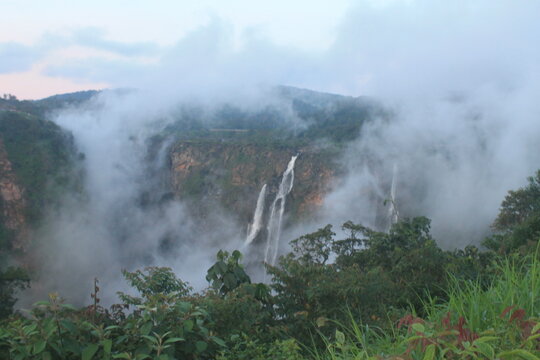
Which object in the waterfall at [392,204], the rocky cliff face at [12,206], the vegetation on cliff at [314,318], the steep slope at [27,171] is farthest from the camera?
the steep slope at [27,171]

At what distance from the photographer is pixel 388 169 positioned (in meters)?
34.2

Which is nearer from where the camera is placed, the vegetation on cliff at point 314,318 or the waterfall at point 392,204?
the vegetation on cliff at point 314,318

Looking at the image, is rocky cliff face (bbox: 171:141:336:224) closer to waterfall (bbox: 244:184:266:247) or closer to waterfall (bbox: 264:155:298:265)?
waterfall (bbox: 264:155:298:265)

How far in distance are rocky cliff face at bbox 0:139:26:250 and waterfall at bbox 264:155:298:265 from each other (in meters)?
18.4

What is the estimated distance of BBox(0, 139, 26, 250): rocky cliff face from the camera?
111 feet

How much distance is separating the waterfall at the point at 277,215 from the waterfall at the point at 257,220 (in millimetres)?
862

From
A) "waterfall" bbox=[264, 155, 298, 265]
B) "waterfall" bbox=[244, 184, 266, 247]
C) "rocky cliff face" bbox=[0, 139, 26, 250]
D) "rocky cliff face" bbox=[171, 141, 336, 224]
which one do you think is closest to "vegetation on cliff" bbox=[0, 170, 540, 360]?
"waterfall" bbox=[264, 155, 298, 265]

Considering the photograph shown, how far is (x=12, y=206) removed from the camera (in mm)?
34625

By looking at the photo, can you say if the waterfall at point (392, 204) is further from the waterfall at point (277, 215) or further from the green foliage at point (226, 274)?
the green foliage at point (226, 274)

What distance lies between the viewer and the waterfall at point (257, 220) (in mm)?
36844

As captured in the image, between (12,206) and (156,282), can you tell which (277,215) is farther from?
(156,282)

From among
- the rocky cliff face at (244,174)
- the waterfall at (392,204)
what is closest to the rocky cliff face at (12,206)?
the rocky cliff face at (244,174)

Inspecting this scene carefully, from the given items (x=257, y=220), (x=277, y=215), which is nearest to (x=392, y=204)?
(x=277, y=215)

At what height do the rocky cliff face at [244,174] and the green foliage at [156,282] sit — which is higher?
the rocky cliff face at [244,174]
